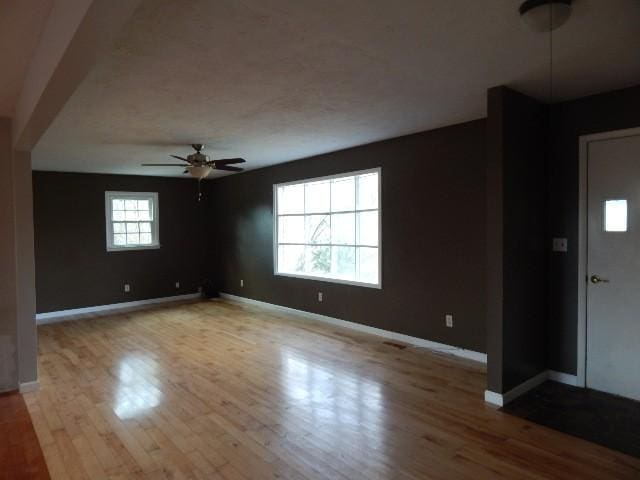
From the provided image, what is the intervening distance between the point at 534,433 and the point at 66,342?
533cm

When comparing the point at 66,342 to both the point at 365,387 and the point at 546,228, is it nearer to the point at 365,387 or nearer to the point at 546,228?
the point at 365,387

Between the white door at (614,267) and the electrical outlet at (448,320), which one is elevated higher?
the white door at (614,267)

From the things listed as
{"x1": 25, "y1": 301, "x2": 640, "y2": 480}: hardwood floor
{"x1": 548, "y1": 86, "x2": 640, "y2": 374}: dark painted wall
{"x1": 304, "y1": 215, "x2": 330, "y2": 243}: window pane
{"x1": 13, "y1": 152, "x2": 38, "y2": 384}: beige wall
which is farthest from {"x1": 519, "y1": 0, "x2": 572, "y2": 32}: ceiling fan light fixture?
{"x1": 304, "y1": 215, "x2": 330, "y2": 243}: window pane

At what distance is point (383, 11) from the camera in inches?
78.1

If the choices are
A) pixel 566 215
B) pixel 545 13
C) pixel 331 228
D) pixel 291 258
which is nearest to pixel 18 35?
pixel 545 13

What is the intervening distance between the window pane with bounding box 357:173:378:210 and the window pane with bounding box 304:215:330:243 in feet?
2.45

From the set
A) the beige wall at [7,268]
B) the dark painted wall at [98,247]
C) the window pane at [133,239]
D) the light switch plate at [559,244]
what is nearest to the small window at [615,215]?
the light switch plate at [559,244]

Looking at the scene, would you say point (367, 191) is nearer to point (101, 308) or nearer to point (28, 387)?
point (28, 387)

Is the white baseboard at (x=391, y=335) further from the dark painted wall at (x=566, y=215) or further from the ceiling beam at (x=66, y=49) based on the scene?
the ceiling beam at (x=66, y=49)

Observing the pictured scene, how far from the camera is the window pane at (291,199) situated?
257 inches

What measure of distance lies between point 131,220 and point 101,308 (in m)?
1.68

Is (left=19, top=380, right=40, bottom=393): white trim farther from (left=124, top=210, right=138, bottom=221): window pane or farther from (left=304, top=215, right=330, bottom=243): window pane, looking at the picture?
(left=124, top=210, right=138, bottom=221): window pane

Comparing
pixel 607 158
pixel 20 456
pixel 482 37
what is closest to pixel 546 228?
pixel 607 158

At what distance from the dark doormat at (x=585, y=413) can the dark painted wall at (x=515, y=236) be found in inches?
6.8
